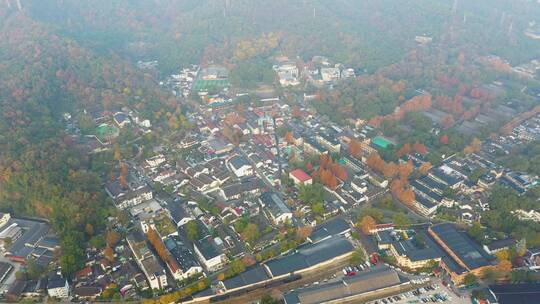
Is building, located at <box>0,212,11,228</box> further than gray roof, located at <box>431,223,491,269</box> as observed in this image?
Yes

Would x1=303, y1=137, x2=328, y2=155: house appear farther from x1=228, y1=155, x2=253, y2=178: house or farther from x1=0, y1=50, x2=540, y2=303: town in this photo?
x1=228, y1=155, x2=253, y2=178: house

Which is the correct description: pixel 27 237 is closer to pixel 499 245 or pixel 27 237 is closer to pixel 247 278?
pixel 247 278

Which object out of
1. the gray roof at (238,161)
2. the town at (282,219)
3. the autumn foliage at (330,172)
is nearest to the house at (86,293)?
the town at (282,219)

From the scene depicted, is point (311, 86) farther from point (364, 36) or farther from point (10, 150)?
point (10, 150)

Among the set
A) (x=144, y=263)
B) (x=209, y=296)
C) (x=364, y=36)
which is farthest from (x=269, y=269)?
(x=364, y=36)

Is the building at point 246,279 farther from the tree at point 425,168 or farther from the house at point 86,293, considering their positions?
the tree at point 425,168

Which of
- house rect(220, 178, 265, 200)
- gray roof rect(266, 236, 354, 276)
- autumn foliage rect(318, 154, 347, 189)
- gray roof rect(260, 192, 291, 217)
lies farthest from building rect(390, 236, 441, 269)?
house rect(220, 178, 265, 200)
